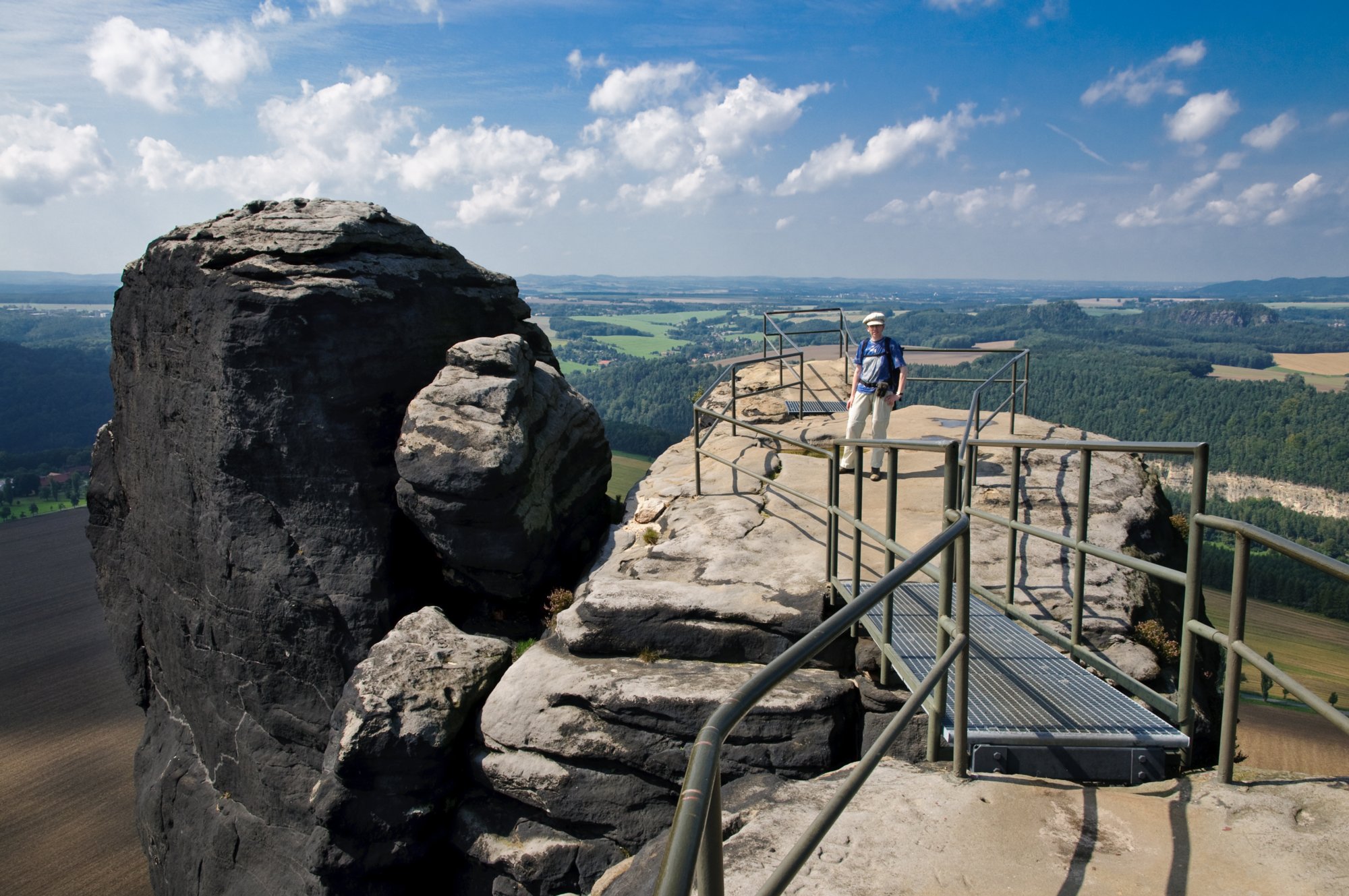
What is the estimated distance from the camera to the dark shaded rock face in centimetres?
898

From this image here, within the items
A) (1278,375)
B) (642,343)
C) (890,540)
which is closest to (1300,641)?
(890,540)

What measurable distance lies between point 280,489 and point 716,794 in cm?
847

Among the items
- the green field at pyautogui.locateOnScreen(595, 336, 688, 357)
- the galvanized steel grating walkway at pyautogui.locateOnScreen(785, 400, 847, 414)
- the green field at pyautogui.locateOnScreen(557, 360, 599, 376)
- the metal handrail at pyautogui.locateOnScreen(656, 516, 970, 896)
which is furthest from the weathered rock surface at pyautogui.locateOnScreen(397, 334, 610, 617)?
the green field at pyautogui.locateOnScreen(595, 336, 688, 357)

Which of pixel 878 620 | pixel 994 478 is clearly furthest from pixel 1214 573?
pixel 878 620

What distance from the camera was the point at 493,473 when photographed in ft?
28.0

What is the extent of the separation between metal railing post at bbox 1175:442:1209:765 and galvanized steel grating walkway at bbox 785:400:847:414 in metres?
11.6

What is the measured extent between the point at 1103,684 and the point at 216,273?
30.7 feet

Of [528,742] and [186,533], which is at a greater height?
[186,533]

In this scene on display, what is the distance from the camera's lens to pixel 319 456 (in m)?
9.13

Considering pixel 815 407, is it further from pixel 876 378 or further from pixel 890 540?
pixel 890 540

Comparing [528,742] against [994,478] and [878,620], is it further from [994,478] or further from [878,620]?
[994,478]

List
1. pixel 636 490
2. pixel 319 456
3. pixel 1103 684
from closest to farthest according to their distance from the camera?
pixel 1103 684, pixel 319 456, pixel 636 490

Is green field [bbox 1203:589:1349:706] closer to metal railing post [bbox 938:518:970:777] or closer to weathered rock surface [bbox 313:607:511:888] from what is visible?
weathered rock surface [bbox 313:607:511:888]

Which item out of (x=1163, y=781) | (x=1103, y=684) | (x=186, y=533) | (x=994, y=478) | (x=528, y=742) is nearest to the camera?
(x=1163, y=781)
